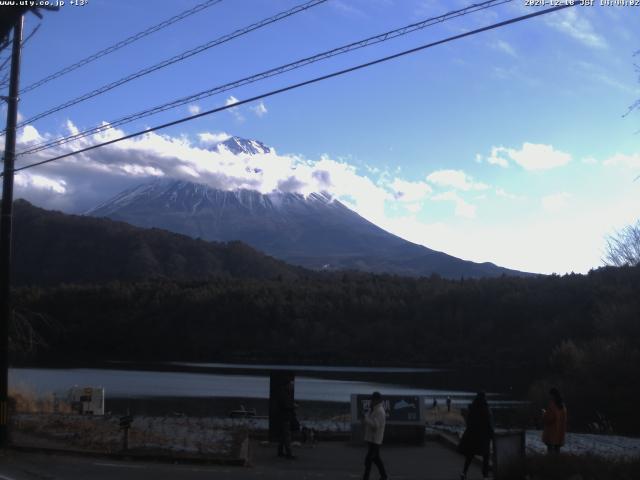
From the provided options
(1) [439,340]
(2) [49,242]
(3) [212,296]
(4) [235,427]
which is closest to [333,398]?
(4) [235,427]

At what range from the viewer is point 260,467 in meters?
14.8

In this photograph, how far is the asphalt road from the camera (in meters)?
13.6

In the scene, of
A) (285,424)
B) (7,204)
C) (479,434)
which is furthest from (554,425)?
(7,204)

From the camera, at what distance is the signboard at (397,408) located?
60.2 feet

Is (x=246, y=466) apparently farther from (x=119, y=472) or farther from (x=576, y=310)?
(x=576, y=310)

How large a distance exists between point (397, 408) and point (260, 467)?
465cm

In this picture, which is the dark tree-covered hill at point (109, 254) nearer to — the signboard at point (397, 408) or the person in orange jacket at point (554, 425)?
the signboard at point (397, 408)

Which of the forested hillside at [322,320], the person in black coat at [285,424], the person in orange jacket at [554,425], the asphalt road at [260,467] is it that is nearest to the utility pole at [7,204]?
the asphalt road at [260,467]

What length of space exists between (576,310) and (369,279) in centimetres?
6122

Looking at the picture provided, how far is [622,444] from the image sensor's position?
20391 millimetres

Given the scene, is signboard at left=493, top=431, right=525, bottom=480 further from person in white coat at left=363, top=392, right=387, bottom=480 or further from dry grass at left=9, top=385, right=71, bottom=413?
dry grass at left=9, top=385, right=71, bottom=413

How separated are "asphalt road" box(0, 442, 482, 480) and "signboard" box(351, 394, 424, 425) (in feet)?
3.59

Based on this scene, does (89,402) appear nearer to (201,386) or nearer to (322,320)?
(201,386)

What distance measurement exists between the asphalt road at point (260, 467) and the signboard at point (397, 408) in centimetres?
109
